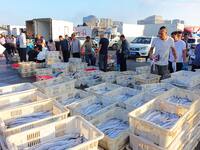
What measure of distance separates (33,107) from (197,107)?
9.09 ft

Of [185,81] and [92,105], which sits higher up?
[185,81]

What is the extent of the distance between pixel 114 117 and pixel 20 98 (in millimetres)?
1789

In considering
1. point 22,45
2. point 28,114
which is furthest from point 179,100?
point 22,45

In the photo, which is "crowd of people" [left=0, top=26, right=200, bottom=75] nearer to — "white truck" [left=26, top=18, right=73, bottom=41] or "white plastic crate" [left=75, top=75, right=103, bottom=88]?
"white plastic crate" [left=75, top=75, right=103, bottom=88]

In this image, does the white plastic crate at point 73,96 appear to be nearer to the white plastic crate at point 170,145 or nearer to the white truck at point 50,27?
the white plastic crate at point 170,145

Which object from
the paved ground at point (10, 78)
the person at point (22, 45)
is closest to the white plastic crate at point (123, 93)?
the paved ground at point (10, 78)

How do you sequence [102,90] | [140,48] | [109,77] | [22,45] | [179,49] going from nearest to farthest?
[102,90] < [179,49] < [109,77] < [22,45] < [140,48]

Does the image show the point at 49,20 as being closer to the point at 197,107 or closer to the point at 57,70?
the point at 57,70

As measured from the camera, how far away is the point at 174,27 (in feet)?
94.8

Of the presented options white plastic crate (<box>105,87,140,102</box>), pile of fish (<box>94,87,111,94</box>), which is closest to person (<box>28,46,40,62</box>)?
pile of fish (<box>94,87,111,94</box>)

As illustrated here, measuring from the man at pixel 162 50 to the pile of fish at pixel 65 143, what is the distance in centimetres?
409

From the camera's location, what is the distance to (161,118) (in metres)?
3.83

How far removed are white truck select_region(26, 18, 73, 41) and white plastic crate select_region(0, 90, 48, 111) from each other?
60.7ft

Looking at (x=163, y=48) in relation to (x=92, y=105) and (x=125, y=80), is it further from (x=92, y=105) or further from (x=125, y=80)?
(x=92, y=105)
